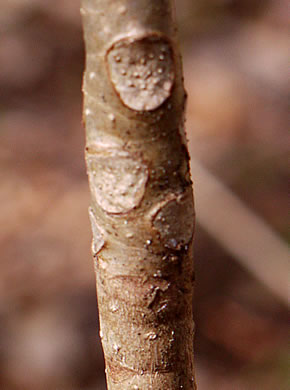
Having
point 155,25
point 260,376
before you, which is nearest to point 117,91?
point 155,25

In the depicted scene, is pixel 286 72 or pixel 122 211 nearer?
pixel 122 211

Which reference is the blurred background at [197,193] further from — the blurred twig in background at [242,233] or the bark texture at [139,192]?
the bark texture at [139,192]

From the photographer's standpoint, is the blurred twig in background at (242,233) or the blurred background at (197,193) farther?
the blurred background at (197,193)

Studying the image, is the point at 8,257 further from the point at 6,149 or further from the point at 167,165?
the point at 167,165

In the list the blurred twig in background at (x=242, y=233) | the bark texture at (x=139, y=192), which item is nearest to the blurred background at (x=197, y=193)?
the blurred twig in background at (x=242, y=233)

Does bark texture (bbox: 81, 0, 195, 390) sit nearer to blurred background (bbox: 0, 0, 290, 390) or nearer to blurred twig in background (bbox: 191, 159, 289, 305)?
blurred background (bbox: 0, 0, 290, 390)

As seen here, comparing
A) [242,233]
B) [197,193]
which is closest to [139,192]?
A: [242,233]

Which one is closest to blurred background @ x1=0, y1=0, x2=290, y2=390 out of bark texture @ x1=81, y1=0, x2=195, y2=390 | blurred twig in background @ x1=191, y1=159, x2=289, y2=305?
blurred twig in background @ x1=191, y1=159, x2=289, y2=305
